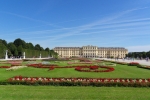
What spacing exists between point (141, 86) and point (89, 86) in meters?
1.93

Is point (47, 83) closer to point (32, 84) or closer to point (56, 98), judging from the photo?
point (32, 84)

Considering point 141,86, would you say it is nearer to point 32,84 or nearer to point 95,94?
point 95,94

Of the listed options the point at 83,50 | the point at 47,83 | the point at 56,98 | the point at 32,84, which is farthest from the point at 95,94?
the point at 83,50

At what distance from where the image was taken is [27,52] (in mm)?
46281

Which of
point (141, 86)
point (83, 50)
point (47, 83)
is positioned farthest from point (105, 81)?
point (83, 50)

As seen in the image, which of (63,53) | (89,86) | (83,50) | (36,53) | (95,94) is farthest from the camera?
(63,53)

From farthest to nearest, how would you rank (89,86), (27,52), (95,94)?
(27,52), (89,86), (95,94)

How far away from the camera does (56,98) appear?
15.2ft

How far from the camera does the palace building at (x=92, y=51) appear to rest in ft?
351

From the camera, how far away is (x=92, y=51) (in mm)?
107250

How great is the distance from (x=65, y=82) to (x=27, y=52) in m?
41.6

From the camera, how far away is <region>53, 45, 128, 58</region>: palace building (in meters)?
107

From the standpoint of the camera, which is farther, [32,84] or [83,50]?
[83,50]

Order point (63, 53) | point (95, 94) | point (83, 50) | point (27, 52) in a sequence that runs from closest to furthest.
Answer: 1. point (95, 94)
2. point (27, 52)
3. point (83, 50)
4. point (63, 53)
